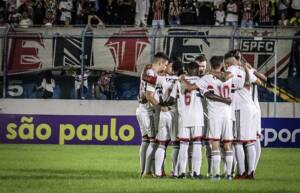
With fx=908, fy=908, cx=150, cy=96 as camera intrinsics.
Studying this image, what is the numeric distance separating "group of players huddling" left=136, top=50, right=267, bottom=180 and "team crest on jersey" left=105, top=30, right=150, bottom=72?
10478mm

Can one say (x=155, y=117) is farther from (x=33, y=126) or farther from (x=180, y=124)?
(x=33, y=126)

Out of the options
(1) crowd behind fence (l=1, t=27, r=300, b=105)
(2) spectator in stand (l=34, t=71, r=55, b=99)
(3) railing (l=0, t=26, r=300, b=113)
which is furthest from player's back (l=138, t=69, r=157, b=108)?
(2) spectator in stand (l=34, t=71, r=55, b=99)

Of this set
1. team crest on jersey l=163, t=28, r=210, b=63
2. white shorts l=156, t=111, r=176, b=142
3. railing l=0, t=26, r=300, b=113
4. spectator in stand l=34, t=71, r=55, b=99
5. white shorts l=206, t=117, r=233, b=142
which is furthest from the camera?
spectator in stand l=34, t=71, r=55, b=99

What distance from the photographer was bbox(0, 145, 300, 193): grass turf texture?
15.4m

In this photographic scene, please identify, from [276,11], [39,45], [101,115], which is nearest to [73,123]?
[101,115]

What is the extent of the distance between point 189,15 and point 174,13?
630 millimetres

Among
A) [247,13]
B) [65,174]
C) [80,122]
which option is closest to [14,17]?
[80,122]

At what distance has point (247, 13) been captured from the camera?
31016 millimetres

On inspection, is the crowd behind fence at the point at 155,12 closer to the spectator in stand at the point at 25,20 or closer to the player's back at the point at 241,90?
the spectator in stand at the point at 25,20

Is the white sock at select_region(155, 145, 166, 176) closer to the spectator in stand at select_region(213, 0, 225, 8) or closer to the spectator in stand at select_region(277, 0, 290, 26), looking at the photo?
the spectator in stand at select_region(277, 0, 290, 26)

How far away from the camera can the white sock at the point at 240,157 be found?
677 inches

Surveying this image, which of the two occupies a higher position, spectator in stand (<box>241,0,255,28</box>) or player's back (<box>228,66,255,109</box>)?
spectator in stand (<box>241,0,255,28</box>)

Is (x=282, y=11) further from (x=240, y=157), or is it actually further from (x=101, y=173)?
(x=240, y=157)

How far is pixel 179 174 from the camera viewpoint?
17.4m
